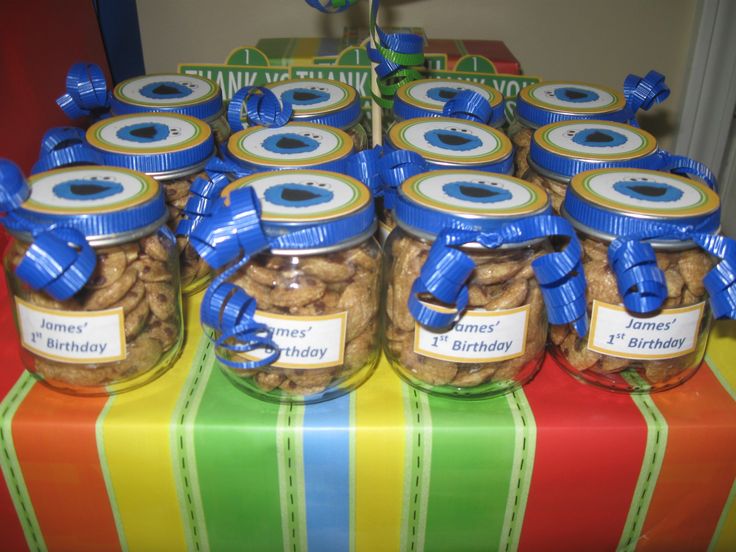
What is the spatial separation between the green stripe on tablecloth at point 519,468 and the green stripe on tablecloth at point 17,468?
2.13 ft

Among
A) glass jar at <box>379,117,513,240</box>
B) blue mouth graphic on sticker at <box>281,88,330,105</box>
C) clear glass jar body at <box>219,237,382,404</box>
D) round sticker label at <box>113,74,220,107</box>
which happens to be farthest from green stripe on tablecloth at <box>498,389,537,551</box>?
round sticker label at <box>113,74,220,107</box>

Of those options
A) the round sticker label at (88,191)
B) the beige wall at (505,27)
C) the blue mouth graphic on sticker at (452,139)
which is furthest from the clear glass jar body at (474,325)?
the beige wall at (505,27)

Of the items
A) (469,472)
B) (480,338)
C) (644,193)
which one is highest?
(644,193)

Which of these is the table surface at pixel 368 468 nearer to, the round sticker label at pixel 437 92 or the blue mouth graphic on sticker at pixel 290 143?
the blue mouth graphic on sticker at pixel 290 143

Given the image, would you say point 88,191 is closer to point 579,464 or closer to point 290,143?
point 290,143

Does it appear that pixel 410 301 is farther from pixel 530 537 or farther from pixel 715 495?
pixel 715 495

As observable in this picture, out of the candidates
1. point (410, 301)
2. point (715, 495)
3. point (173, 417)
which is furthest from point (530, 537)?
point (173, 417)

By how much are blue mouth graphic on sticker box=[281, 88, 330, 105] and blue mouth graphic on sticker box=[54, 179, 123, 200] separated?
0.45 meters

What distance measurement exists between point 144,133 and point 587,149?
69cm

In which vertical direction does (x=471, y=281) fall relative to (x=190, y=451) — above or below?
above

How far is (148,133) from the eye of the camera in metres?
0.98

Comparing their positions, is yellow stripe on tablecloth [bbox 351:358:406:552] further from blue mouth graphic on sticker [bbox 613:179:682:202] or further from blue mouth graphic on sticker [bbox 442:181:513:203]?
blue mouth graphic on sticker [bbox 613:179:682:202]

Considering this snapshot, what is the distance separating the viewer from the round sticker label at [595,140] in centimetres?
96

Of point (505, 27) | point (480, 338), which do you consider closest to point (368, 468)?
point (480, 338)
